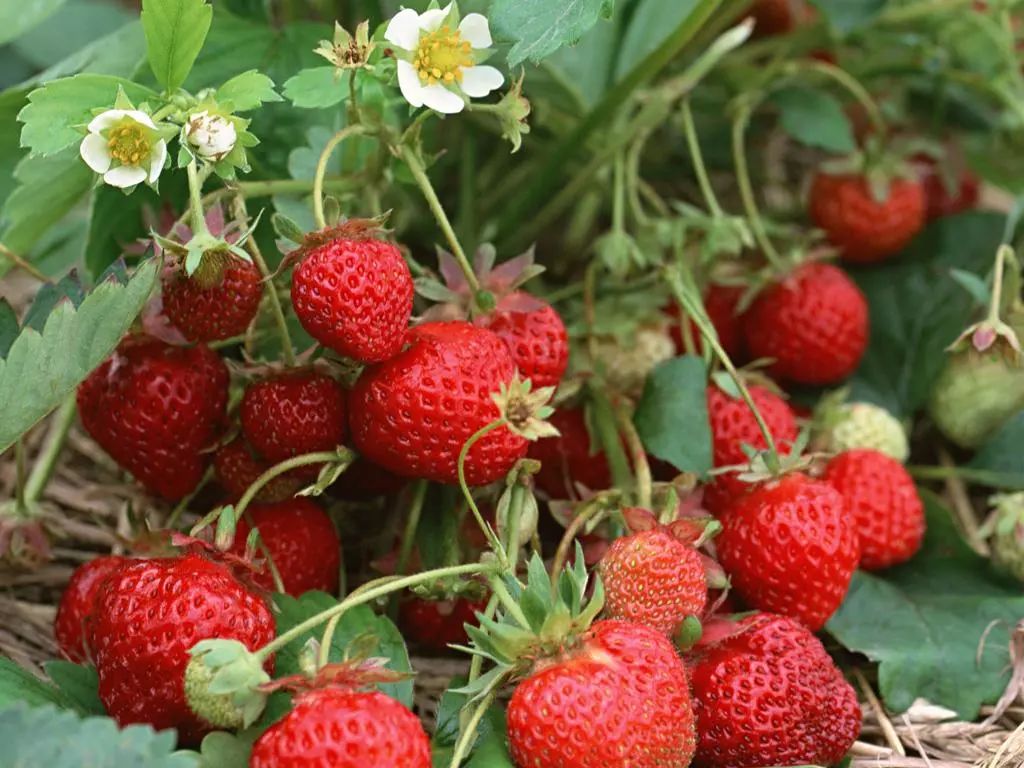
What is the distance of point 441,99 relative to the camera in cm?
93

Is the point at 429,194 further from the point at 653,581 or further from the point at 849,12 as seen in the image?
the point at 849,12

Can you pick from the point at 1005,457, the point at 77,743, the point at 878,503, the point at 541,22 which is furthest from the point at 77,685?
the point at 1005,457

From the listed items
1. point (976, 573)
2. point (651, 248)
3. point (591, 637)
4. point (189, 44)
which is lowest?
point (976, 573)

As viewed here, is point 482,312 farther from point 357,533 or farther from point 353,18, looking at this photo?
point 353,18

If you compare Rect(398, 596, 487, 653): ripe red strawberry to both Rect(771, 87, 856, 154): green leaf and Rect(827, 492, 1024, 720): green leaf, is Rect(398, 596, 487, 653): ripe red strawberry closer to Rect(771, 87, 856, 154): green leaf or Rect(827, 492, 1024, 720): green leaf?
Rect(827, 492, 1024, 720): green leaf

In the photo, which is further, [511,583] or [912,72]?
[912,72]

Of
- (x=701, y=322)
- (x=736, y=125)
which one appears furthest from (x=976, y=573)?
(x=736, y=125)

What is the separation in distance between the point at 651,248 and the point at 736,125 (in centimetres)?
22

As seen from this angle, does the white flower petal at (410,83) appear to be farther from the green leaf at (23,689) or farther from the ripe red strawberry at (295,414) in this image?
the green leaf at (23,689)

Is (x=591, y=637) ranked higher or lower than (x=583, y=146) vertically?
lower

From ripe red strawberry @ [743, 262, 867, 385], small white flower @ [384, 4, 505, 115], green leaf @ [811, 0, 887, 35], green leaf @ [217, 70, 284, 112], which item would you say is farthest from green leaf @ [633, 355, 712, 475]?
green leaf @ [811, 0, 887, 35]

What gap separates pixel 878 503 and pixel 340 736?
0.63 metres

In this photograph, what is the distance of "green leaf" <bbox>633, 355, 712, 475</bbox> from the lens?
110 centimetres

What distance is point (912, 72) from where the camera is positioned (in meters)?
1.57
